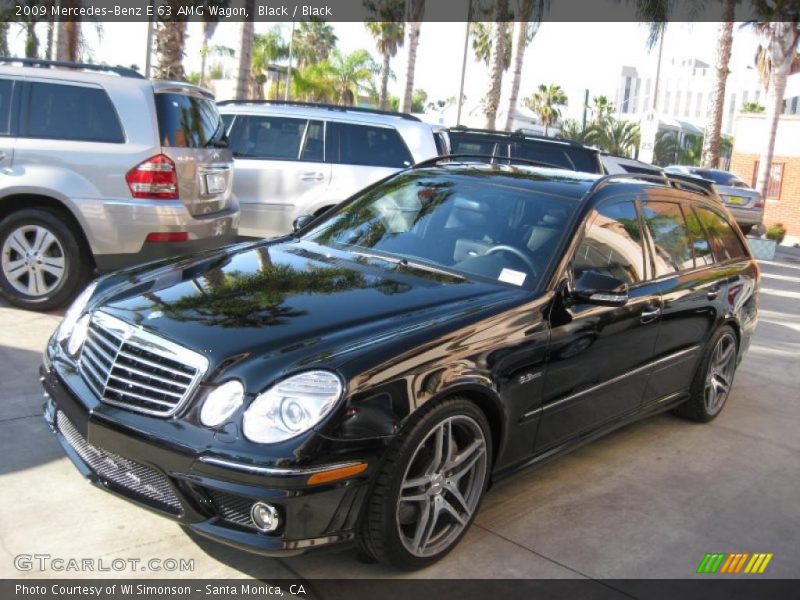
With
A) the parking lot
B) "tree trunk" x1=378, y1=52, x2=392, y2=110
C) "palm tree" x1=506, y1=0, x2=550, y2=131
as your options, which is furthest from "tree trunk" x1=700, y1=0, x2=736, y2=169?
"tree trunk" x1=378, y1=52, x2=392, y2=110

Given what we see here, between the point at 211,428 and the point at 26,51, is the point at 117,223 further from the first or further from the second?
the point at 26,51

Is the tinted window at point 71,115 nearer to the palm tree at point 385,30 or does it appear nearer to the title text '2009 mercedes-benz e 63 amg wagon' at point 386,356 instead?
the title text '2009 mercedes-benz e 63 amg wagon' at point 386,356

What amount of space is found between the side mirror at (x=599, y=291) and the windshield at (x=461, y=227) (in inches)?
8.0

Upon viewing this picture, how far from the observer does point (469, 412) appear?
356 cm

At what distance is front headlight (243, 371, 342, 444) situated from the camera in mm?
3047

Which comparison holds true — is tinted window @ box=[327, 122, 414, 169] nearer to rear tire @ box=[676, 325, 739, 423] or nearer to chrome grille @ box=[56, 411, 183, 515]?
rear tire @ box=[676, 325, 739, 423]

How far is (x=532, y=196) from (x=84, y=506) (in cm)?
273

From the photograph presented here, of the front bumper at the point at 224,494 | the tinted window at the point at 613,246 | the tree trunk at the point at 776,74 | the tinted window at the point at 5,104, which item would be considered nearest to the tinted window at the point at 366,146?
the tinted window at the point at 5,104

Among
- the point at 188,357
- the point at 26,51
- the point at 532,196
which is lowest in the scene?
the point at 188,357

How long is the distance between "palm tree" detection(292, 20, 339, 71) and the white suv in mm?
58570

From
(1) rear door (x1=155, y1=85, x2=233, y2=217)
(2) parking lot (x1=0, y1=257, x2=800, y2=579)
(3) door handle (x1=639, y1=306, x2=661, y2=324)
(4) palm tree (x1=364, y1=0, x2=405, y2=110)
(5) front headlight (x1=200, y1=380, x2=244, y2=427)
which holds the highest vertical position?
(4) palm tree (x1=364, y1=0, x2=405, y2=110)

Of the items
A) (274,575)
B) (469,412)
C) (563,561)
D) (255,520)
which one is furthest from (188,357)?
(563,561)

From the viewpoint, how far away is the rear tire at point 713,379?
5.68 meters

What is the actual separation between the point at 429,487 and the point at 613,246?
191 cm
